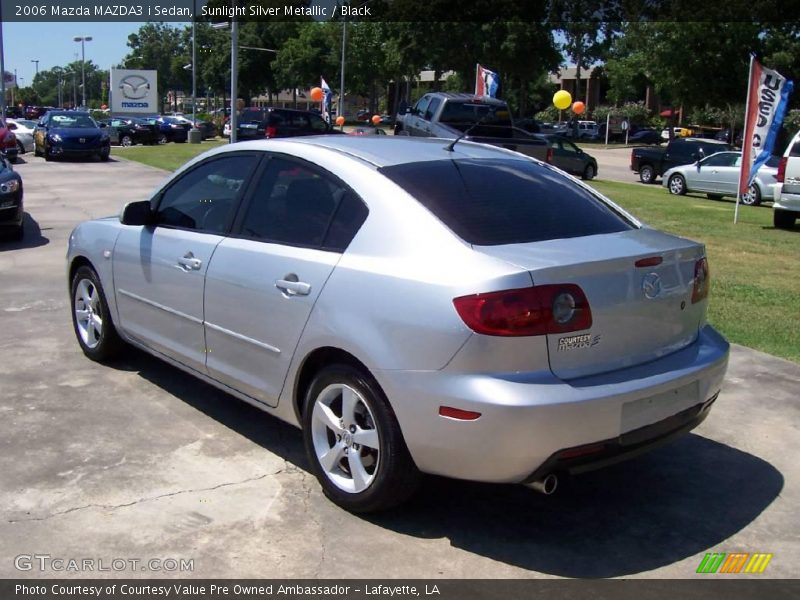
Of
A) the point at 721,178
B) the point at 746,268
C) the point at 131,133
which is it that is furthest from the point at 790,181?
the point at 131,133

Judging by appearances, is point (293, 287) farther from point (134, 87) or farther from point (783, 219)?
point (134, 87)

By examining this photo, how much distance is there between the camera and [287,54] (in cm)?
7950

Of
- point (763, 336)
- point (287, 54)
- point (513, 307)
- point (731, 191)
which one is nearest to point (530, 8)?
point (287, 54)

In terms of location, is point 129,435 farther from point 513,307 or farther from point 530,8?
point 530,8

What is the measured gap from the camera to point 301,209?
4.15 metres

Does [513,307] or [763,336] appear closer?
[513,307]

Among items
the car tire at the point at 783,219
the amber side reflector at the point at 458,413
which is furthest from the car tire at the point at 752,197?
the amber side reflector at the point at 458,413

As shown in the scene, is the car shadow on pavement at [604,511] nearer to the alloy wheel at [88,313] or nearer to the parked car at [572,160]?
the alloy wheel at [88,313]

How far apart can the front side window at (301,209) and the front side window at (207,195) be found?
213mm

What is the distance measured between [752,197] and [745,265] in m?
11.5

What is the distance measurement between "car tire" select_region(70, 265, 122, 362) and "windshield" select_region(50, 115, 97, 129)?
2219 centimetres

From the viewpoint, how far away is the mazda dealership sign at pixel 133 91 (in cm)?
5900

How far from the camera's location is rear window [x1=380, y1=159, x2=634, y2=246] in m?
3.70

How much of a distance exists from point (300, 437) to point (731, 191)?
19353 millimetres
